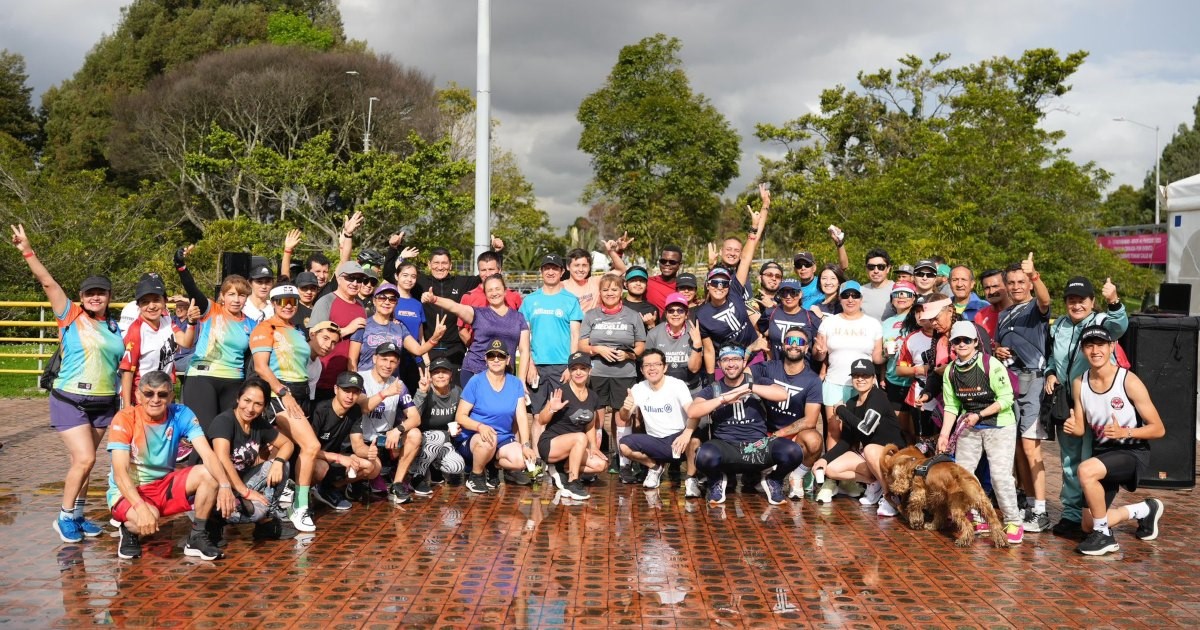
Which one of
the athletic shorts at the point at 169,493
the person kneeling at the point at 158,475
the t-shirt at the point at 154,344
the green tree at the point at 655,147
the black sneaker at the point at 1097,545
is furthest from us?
the green tree at the point at 655,147

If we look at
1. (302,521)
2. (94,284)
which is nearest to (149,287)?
(94,284)

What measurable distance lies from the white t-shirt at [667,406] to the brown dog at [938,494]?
1.78 metres

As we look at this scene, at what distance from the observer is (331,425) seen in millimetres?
7488

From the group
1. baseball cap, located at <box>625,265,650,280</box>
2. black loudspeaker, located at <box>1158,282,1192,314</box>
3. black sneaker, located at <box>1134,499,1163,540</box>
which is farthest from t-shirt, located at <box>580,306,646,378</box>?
black loudspeaker, located at <box>1158,282,1192,314</box>

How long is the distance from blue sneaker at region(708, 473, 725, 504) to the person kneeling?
3.91m

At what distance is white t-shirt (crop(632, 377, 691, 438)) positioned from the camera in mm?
8383

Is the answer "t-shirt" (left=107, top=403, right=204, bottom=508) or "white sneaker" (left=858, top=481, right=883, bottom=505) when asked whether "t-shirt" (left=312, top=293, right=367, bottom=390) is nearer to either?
"t-shirt" (left=107, top=403, right=204, bottom=508)

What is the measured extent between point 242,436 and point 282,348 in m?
0.83

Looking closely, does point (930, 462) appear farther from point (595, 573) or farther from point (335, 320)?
point (335, 320)

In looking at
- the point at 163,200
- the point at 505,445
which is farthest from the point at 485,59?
the point at 163,200

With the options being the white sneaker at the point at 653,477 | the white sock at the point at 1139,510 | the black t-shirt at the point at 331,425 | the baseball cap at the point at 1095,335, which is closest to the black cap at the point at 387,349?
the black t-shirt at the point at 331,425

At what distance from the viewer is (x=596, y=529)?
7125 millimetres

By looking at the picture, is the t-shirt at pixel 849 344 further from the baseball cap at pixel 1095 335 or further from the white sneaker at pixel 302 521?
the white sneaker at pixel 302 521

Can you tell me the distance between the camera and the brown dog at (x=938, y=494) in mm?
6750
